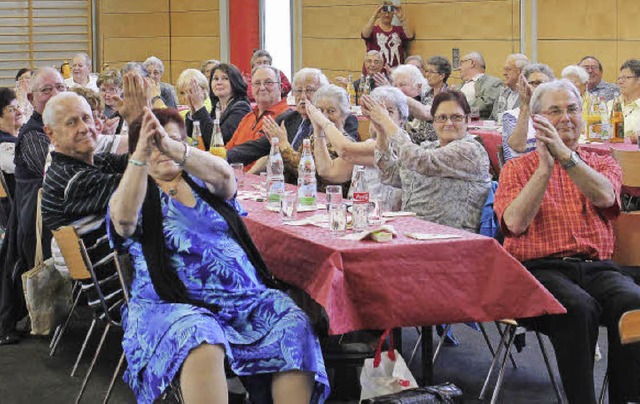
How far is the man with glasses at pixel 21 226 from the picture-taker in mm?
5844

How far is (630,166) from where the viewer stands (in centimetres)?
512

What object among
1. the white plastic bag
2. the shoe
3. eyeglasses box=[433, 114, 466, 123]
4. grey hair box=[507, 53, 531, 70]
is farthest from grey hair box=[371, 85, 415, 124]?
grey hair box=[507, 53, 531, 70]

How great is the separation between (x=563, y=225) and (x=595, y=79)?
221 inches

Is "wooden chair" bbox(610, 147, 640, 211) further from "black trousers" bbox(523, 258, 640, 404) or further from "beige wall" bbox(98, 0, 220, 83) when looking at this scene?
"beige wall" bbox(98, 0, 220, 83)

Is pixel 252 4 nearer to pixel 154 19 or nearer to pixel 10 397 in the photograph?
pixel 154 19

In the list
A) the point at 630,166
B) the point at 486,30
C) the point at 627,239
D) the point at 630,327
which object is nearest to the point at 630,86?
the point at 630,166

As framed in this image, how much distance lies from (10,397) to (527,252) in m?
2.36

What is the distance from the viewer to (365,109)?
5148 millimetres

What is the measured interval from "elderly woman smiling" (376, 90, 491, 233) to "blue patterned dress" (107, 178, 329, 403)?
1.10 meters

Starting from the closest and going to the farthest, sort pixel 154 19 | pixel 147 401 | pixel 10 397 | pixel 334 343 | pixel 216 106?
pixel 147 401 < pixel 334 343 < pixel 10 397 < pixel 216 106 < pixel 154 19

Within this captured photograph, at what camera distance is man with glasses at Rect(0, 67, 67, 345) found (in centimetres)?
584

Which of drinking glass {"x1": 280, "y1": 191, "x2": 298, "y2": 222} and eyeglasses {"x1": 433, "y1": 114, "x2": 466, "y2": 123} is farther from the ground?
eyeglasses {"x1": 433, "y1": 114, "x2": 466, "y2": 123}

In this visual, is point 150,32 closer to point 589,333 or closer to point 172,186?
point 172,186

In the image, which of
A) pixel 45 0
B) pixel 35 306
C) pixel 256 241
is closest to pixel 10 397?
A: pixel 35 306
